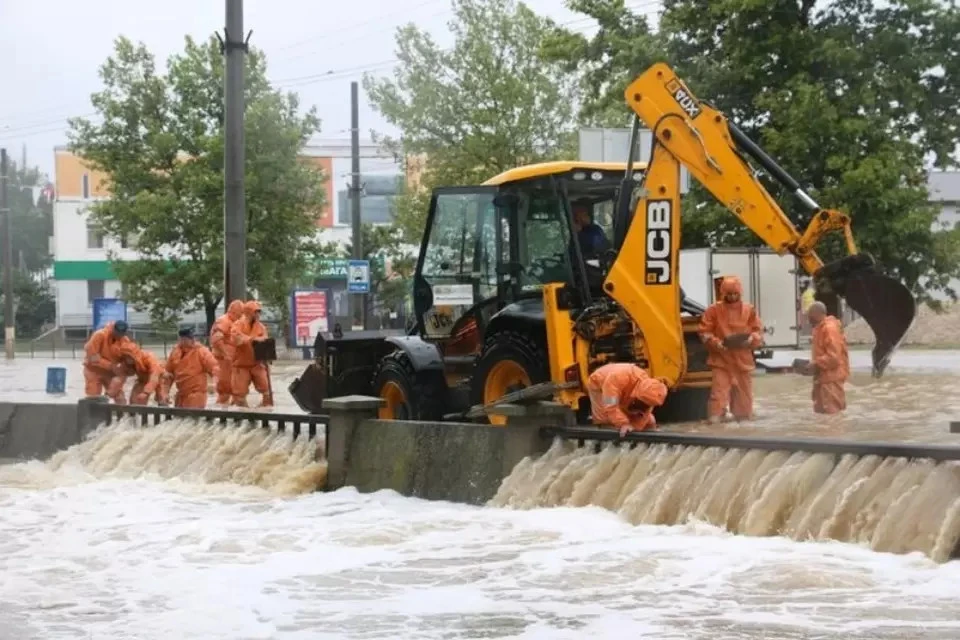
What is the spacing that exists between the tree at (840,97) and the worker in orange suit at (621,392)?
50.1 ft

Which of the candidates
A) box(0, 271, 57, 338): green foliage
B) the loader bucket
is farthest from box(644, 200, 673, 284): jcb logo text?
box(0, 271, 57, 338): green foliage

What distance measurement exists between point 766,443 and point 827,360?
462 centimetres

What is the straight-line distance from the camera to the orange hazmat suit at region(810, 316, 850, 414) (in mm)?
14688

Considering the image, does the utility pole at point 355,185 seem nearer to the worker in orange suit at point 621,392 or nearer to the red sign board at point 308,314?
the red sign board at point 308,314

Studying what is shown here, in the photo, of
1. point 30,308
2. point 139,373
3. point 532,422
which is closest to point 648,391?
point 532,422

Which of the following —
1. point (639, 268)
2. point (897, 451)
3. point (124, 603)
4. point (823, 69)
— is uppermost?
point (823, 69)

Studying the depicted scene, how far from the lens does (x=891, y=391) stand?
20312 mm

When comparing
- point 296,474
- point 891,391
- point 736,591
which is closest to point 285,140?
point 891,391

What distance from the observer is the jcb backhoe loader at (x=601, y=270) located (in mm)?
12820

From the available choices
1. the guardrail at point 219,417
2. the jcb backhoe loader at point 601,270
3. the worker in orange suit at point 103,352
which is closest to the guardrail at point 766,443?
the jcb backhoe loader at point 601,270

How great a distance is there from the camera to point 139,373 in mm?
18969

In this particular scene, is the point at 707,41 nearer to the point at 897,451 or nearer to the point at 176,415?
the point at 176,415

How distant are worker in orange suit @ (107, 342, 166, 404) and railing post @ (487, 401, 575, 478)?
25.8ft

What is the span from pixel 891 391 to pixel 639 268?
8709mm
